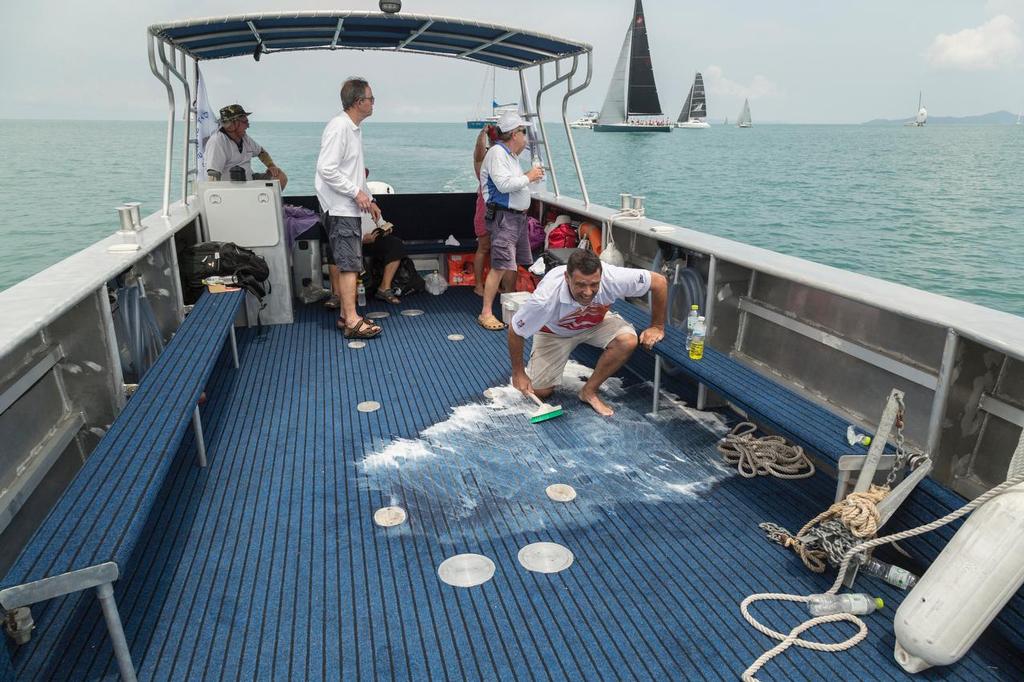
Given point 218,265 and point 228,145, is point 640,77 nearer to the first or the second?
point 228,145

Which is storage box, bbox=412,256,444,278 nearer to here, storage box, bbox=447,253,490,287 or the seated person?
storage box, bbox=447,253,490,287

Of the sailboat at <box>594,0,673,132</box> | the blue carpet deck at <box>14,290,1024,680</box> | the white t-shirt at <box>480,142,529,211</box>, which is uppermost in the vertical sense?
the sailboat at <box>594,0,673,132</box>

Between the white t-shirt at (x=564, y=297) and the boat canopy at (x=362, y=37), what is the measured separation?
2.45m

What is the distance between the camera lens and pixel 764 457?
3227 millimetres

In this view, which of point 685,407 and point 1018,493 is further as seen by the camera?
point 685,407

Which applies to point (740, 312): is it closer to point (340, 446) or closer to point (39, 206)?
point (340, 446)

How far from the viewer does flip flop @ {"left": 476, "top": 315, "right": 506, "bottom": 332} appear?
5.24 m

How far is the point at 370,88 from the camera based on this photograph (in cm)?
462

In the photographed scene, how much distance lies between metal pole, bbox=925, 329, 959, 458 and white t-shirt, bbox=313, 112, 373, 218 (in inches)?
141

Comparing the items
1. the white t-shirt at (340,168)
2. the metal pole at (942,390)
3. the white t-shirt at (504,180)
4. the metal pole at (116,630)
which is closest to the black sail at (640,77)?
the white t-shirt at (504,180)

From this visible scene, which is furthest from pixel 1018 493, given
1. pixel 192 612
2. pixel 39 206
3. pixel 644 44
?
pixel 644 44

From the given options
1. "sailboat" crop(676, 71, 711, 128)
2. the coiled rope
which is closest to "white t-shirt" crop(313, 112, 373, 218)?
the coiled rope

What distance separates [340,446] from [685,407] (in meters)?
1.90

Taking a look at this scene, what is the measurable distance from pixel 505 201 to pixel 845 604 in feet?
11.9
